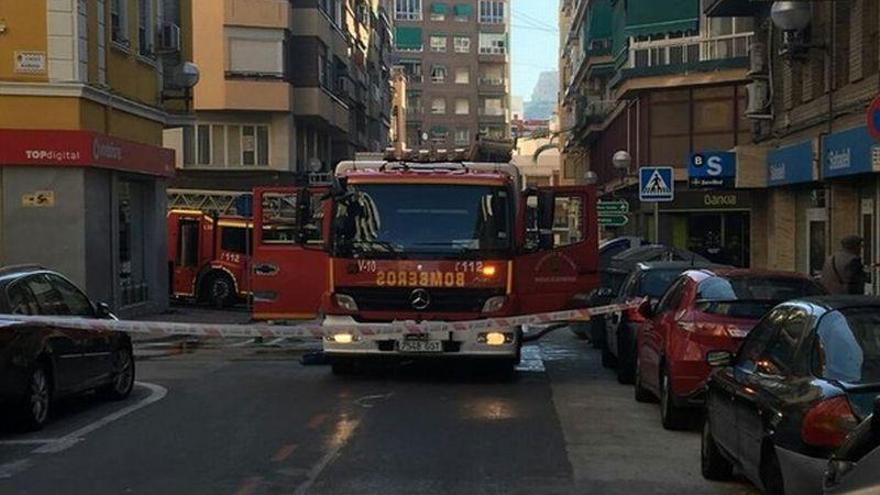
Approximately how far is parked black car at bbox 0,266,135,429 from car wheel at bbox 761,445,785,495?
641cm

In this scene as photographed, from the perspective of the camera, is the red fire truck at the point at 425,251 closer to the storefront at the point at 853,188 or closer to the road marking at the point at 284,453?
the road marking at the point at 284,453

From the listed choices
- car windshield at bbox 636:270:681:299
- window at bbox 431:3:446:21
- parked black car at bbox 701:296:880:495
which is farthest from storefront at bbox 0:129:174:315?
window at bbox 431:3:446:21

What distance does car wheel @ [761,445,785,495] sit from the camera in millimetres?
6102

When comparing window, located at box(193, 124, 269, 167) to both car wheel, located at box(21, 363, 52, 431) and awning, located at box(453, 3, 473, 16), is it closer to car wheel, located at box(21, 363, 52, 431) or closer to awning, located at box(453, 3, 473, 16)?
car wheel, located at box(21, 363, 52, 431)

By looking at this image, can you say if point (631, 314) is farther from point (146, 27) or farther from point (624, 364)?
point (146, 27)

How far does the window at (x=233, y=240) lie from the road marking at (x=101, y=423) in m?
16.0

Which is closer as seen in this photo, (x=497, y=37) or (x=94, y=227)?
(x=94, y=227)

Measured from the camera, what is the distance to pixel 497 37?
11944 centimetres

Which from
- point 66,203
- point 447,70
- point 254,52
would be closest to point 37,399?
point 66,203

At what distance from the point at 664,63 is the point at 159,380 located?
25029 millimetres

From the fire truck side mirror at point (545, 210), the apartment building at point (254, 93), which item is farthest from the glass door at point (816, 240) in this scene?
the apartment building at point (254, 93)

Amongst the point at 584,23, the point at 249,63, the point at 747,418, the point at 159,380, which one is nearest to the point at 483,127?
the point at 584,23

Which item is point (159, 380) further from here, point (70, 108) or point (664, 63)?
point (664, 63)

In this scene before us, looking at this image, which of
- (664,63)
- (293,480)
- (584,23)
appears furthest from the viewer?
(584,23)
